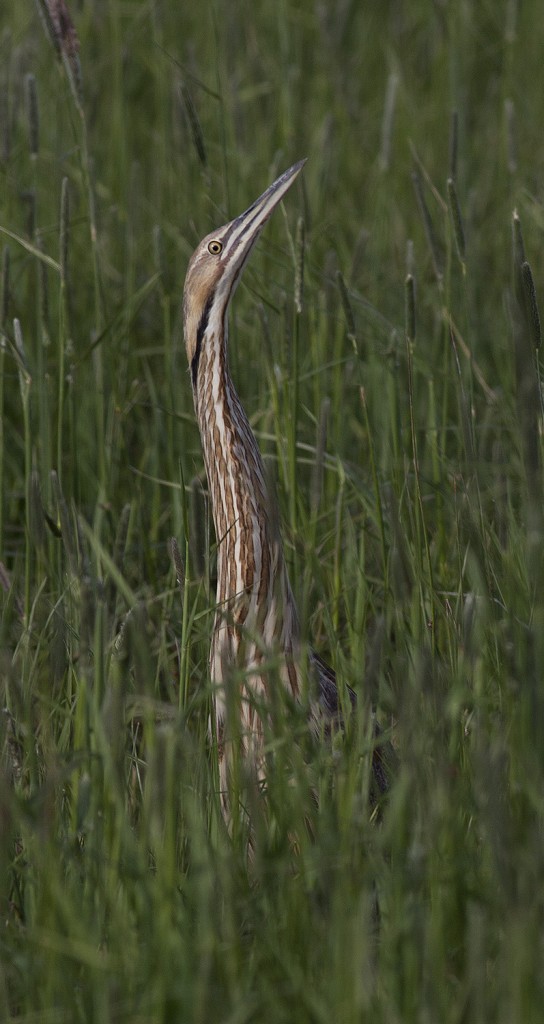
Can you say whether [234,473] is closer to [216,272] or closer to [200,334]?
[200,334]

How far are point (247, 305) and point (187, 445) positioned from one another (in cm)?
52

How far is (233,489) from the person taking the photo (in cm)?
299

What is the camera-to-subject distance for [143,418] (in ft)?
13.7

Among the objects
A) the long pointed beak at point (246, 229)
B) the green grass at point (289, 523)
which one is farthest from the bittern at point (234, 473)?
the green grass at point (289, 523)

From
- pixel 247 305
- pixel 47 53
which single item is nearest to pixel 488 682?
pixel 247 305

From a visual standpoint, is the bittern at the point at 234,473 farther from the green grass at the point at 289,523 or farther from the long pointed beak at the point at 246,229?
the green grass at the point at 289,523

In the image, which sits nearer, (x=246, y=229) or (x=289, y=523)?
(x=246, y=229)

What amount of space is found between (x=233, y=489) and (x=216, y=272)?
0.45 m

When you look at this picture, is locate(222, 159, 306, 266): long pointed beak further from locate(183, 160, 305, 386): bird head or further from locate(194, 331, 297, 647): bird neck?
locate(194, 331, 297, 647): bird neck

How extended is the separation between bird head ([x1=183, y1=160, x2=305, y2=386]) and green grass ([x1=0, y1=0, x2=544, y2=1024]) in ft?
0.35

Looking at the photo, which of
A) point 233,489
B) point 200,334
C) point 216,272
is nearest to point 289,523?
point 233,489

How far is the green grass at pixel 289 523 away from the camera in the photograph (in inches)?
74.2

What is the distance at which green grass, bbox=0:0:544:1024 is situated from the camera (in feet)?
6.18

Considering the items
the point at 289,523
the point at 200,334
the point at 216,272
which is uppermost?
the point at 216,272
